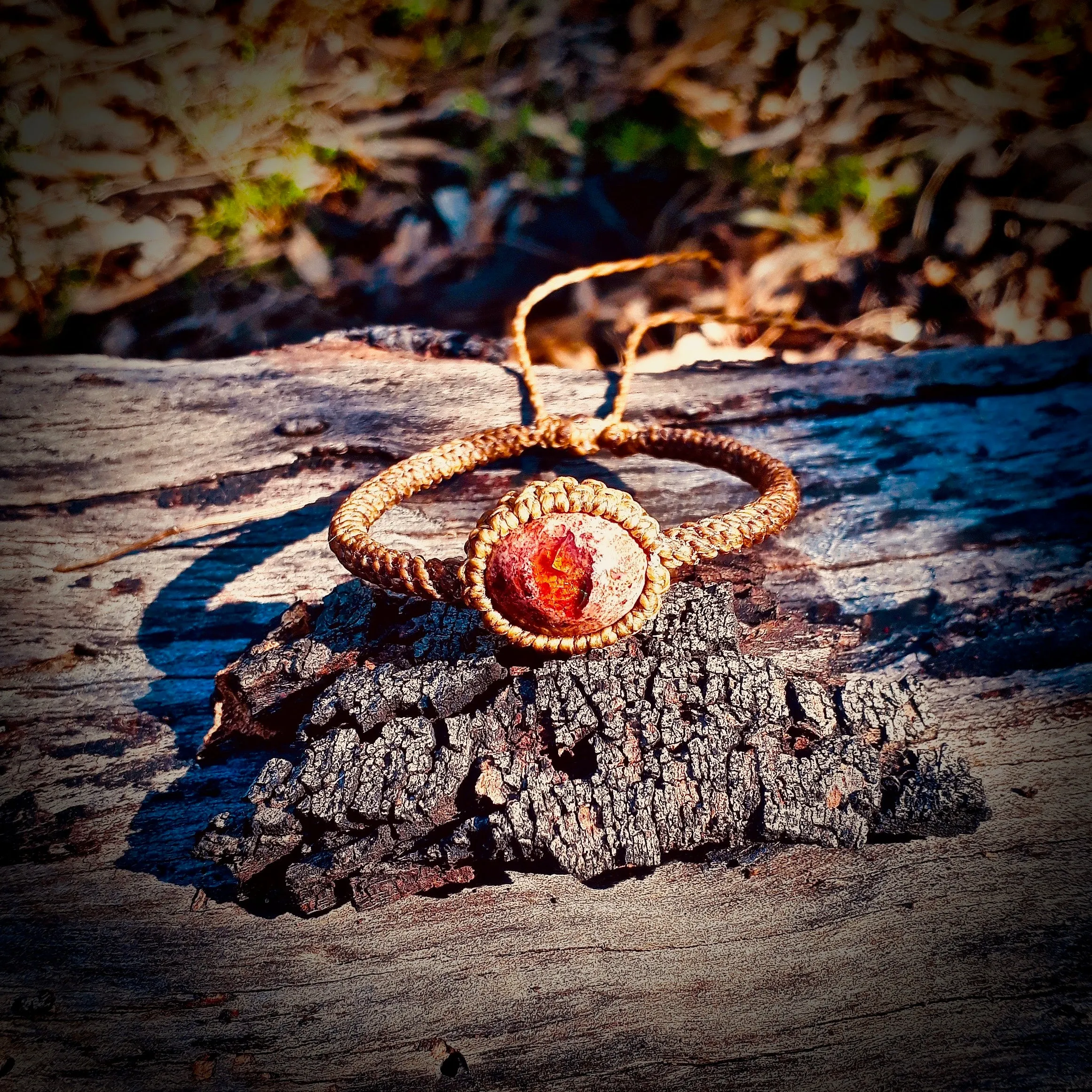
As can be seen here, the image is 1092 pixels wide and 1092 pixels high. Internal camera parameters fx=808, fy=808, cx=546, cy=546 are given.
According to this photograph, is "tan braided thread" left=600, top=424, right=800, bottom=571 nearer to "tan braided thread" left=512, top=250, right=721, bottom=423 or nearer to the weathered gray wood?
the weathered gray wood

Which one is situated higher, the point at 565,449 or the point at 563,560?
the point at 565,449

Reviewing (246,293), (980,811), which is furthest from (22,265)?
(980,811)

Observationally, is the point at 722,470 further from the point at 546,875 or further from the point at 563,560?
the point at 546,875

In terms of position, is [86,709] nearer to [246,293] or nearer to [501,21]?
[246,293]

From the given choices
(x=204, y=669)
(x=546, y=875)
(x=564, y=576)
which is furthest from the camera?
(x=204, y=669)

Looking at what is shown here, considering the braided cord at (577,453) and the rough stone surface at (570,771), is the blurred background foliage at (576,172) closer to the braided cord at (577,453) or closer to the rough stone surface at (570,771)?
the braided cord at (577,453)

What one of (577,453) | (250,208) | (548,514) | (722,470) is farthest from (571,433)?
(250,208)

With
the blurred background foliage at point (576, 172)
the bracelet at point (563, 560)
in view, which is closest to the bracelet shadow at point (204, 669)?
the bracelet at point (563, 560)
